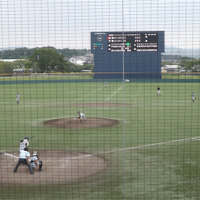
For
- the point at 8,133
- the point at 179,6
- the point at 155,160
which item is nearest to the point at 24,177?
the point at 155,160

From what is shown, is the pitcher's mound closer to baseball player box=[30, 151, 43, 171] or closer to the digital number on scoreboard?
baseball player box=[30, 151, 43, 171]

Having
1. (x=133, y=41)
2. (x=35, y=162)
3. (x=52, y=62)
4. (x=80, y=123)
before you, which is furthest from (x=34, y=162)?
(x=80, y=123)

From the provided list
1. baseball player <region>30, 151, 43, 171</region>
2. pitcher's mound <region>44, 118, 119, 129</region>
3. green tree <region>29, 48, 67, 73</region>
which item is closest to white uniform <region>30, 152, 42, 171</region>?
baseball player <region>30, 151, 43, 171</region>

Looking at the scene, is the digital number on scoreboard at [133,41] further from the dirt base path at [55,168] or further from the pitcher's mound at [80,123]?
the pitcher's mound at [80,123]

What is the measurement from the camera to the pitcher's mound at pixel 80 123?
667 inches

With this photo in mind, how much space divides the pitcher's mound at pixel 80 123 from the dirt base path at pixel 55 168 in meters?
4.66

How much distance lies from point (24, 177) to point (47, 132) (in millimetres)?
6361

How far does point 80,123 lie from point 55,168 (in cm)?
753

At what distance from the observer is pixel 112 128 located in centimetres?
1641

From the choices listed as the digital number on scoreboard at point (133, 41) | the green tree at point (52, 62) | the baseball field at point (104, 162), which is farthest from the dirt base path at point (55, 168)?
the digital number on scoreboard at point (133, 41)

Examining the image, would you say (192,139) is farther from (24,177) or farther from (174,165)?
(24,177)

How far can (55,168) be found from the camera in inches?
404

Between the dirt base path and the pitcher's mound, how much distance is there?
15.3ft

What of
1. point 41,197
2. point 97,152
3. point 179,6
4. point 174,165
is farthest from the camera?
point 97,152
